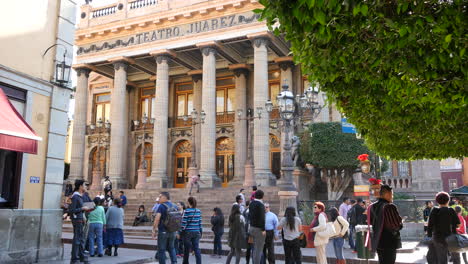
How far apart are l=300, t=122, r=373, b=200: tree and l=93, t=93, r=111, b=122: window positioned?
810 inches

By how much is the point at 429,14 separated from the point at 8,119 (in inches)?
255

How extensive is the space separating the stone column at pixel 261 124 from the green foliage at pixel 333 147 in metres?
3.74

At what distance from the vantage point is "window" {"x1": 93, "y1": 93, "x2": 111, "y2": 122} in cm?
3583

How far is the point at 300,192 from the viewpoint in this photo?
2078 cm

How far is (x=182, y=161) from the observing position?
108 ft

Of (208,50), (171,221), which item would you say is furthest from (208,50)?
(171,221)

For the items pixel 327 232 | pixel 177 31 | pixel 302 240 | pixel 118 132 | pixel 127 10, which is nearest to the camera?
pixel 327 232

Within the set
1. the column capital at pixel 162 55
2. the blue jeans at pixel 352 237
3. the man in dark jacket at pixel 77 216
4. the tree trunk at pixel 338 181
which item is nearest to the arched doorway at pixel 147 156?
the column capital at pixel 162 55

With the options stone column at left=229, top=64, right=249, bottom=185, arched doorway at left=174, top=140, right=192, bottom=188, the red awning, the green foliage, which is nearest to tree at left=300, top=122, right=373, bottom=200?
the green foliage

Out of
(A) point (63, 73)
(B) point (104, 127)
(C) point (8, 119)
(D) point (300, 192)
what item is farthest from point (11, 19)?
(B) point (104, 127)

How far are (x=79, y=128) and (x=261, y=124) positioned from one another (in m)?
13.9

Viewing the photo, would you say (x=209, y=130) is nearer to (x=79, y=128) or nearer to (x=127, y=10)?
(x=79, y=128)

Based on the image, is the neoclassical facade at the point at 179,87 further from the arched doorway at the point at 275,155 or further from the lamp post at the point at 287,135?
the lamp post at the point at 287,135

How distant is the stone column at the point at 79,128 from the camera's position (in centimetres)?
2964
